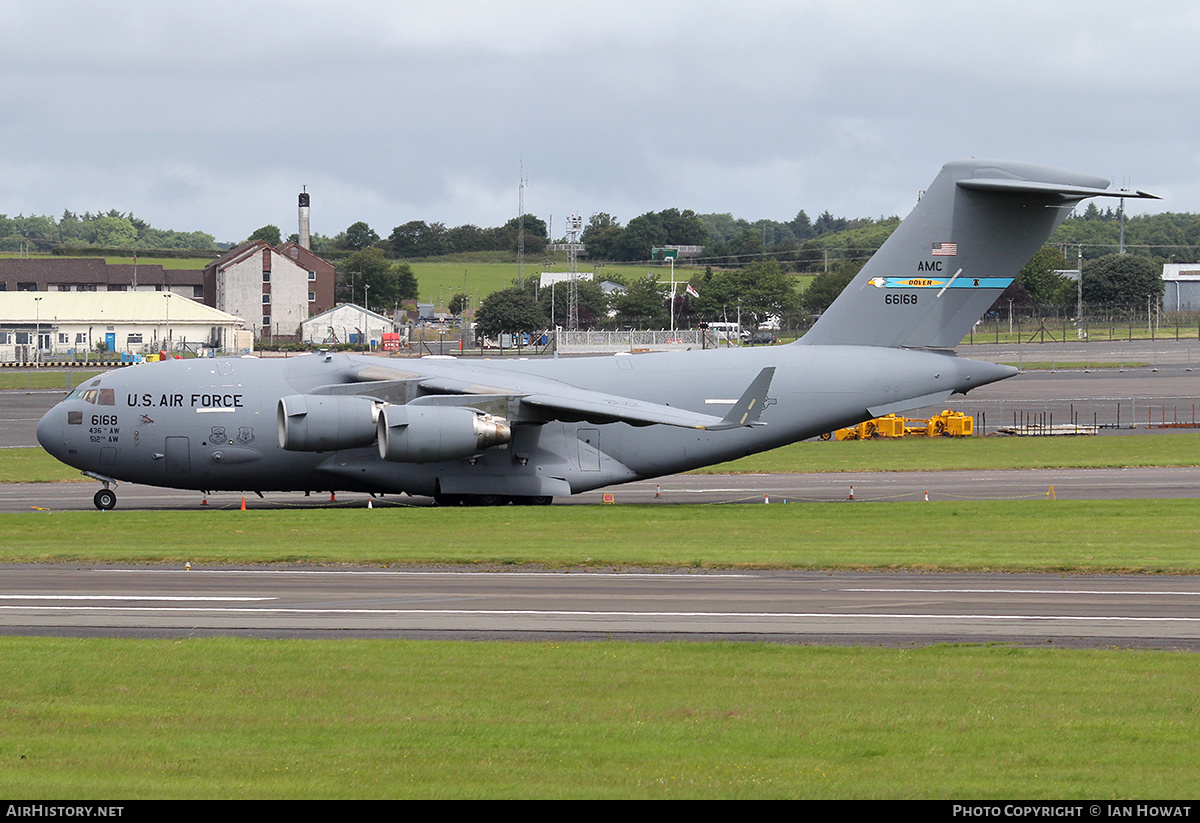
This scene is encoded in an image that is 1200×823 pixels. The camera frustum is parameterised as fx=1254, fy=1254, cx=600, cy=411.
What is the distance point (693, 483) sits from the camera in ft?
119

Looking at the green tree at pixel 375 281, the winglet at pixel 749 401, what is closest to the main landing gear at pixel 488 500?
the winglet at pixel 749 401

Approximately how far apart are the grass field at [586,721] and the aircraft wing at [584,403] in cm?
1240

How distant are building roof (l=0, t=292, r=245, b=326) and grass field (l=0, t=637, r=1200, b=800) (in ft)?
338

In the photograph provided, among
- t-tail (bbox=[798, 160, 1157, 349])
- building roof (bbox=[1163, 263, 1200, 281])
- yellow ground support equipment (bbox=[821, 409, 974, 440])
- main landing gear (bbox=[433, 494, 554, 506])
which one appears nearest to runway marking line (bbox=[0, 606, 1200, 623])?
main landing gear (bbox=[433, 494, 554, 506])

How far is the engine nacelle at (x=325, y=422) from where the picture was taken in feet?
87.2

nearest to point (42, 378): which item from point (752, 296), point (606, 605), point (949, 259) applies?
point (949, 259)

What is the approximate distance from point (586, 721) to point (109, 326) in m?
110

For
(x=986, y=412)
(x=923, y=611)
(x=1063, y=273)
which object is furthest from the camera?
(x=1063, y=273)

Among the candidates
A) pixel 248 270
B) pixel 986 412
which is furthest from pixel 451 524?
pixel 248 270

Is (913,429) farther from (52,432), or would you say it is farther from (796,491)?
(52,432)

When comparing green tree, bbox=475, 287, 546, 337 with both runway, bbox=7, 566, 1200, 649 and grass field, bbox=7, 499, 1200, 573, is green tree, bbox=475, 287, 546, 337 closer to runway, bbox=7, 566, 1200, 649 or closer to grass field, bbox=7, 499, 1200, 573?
grass field, bbox=7, 499, 1200, 573

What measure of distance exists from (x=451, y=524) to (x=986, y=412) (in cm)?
3981

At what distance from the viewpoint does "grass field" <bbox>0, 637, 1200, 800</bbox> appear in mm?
8867
